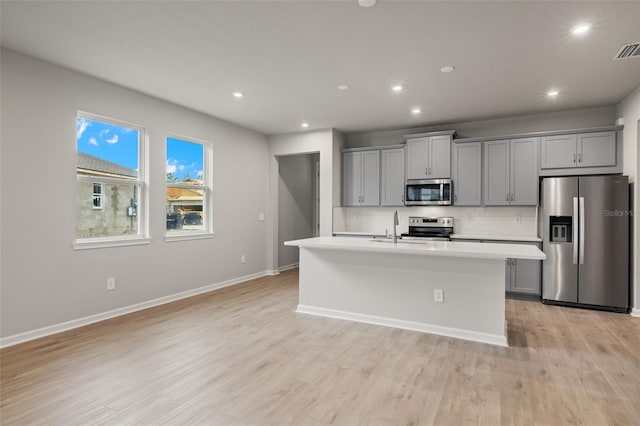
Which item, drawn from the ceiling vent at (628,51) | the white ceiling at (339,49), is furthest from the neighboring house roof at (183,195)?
the ceiling vent at (628,51)

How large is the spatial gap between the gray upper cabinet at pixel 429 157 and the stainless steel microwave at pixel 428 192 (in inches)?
3.9

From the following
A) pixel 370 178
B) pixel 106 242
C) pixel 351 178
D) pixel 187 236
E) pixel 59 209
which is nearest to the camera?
pixel 59 209

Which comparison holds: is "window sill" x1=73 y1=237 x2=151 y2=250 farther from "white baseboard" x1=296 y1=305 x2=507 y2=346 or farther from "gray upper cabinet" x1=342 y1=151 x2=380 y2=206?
"gray upper cabinet" x1=342 y1=151 x2=380 y2=206

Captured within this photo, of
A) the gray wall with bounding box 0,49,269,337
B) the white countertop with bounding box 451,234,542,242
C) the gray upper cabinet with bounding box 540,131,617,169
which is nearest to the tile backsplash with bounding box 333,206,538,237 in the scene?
the white countertop with bounding box 451,234,542,242

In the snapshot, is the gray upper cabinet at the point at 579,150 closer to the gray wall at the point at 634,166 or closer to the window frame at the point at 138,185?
the gray wall at the point at 634,166

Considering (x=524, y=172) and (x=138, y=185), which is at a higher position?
(x=524, y=172)

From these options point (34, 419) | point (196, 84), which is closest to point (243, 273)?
point (196, 84)

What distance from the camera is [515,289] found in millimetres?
4848

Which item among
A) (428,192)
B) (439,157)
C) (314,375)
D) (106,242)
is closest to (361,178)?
(428,192)

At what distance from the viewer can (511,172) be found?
5121mm

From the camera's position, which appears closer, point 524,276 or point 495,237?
point 524,276

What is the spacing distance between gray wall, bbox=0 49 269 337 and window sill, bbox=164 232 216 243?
8cm

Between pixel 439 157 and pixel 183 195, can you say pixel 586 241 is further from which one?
pixel 183 195

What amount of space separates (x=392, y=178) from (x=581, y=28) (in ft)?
11.3
